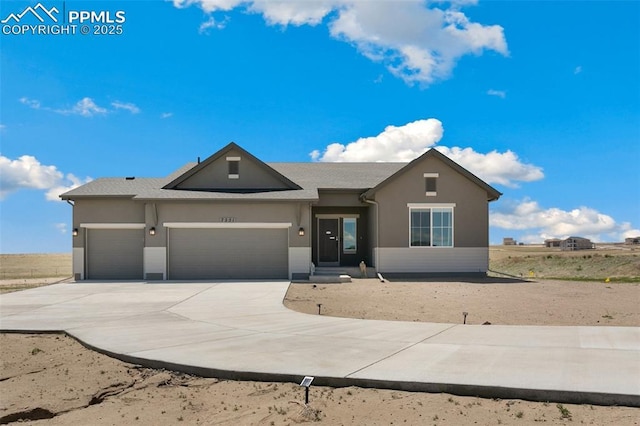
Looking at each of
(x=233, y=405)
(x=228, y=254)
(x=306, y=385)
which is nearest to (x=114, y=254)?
(x=228, y=254)

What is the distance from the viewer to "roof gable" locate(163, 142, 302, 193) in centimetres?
2236

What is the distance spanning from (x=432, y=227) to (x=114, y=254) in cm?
1290

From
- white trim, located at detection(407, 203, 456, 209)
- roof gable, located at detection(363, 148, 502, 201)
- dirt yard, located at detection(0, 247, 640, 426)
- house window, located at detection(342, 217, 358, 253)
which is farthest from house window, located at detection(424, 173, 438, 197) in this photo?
dirt yard, located at detection(0, 247, 640, 426)

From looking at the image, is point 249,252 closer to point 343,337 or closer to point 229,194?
point 229,194

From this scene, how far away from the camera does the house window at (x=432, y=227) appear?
71.2 feet

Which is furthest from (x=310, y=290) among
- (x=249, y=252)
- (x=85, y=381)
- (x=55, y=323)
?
(x=85, y=381)

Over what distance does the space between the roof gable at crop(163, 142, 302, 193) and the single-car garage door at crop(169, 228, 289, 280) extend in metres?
1.97

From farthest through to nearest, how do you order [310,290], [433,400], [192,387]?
[310,290] → [192,387] → [433,400]

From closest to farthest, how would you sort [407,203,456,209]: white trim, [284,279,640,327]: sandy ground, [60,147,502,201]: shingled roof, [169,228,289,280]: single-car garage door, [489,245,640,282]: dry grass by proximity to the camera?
[284,279,640,327]: sandy ground → [60,147,502,201]: shingled roof → [169,228,289,280]: single-car garage door → [407,203,456,209]: white trim → [489,245,640,282]: dry grass

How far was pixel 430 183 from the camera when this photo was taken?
21.7 m

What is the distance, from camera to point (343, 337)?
28.6 ft

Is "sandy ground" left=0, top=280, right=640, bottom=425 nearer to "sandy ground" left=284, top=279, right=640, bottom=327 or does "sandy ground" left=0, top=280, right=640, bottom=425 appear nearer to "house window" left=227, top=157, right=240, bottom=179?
"sandy ground" left=284, top=279, right=640, bottom=327

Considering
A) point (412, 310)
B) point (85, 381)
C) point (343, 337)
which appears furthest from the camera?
point (412, 310)

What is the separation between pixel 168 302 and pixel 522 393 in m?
10.5
